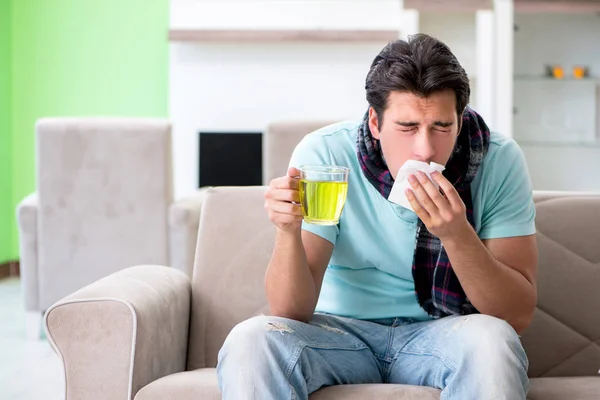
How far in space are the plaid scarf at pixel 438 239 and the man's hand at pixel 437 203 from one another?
0.21 metres

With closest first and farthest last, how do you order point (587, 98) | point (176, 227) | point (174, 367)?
1. point (174, 367)
2. point (176, 227)
3. point (587, 98)

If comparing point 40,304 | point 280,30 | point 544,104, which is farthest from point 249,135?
point 40,304

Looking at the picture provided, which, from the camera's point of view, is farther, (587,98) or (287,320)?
(587,98)

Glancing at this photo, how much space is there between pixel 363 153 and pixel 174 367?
666mm

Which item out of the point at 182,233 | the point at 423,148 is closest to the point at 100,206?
the point at 182,233

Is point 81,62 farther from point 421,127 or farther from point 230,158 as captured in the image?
point 421,127

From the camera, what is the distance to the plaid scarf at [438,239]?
1769 mm

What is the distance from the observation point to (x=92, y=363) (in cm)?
175

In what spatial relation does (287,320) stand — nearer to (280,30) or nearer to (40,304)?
(40,304)

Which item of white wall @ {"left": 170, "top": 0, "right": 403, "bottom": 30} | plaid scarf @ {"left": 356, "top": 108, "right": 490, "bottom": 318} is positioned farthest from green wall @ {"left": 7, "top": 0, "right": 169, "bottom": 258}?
plaid scarf @ {"left": 356, "top": 108, "right": 490, "bottom": 318}

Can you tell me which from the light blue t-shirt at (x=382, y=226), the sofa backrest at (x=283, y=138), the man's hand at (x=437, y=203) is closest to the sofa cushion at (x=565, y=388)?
the light blue t-shirt at (x=382, y=226)

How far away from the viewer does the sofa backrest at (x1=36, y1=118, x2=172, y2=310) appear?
3.71m

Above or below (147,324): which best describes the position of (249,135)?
above

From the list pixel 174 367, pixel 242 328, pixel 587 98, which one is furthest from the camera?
pixel 587 98
